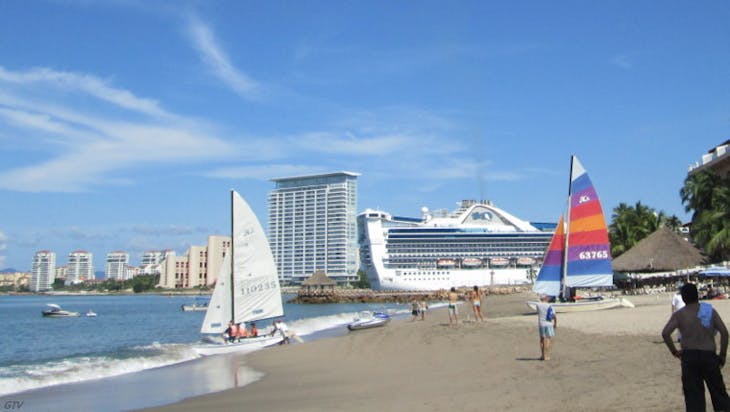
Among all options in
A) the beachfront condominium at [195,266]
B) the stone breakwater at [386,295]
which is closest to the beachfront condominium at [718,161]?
the stone breakwater at [386,295]

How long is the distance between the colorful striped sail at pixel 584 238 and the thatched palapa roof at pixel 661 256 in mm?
11602

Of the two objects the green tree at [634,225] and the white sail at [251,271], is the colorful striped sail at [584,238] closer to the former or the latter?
the white sail at [251,271]

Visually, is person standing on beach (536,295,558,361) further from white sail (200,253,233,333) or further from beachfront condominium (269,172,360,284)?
beachfront condominium (269,172,360,284)

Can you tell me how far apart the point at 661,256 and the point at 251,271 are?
2420 centimetres

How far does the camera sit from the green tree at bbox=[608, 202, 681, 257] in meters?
55.4

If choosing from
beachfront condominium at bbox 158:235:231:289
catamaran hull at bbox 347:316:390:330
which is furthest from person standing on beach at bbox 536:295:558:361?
beachfront condominium at bbox 158:235:231:289

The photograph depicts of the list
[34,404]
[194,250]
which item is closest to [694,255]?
[34,404]

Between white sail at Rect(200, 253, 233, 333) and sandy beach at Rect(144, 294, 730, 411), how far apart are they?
4.98 m

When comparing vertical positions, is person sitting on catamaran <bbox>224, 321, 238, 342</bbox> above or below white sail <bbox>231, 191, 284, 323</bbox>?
below

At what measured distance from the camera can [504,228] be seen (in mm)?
95125

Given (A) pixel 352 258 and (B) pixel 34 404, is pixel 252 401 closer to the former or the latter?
(B) pixel 34 404

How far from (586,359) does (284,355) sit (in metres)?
10.4

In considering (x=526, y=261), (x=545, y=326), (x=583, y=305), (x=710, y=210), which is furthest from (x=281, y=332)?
(x=526, y=261)

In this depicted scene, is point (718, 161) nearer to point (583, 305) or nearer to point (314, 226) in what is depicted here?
point (583, 305)
